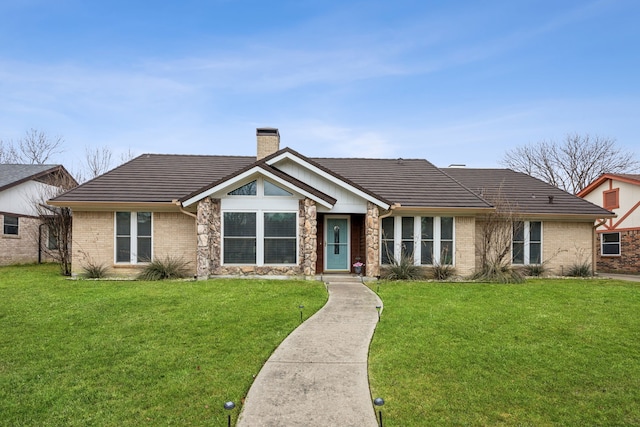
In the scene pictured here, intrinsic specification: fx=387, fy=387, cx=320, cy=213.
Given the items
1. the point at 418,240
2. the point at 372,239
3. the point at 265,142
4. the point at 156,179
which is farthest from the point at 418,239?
the point at 156,179

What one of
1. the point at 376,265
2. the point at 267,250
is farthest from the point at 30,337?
the point at 376,265

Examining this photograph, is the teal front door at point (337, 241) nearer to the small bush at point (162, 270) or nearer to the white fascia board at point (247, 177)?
the white fascia board at point (247, 177)

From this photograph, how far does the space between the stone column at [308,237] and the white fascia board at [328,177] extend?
3.82 ft

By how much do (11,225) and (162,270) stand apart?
11.7 m

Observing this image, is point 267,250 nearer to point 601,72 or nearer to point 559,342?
point 559,342

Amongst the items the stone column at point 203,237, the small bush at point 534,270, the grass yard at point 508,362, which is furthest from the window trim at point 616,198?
the stone column at point 203,237

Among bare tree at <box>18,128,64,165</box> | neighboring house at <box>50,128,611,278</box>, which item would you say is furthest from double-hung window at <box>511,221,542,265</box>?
bare tree at <box>18,128,64,165</box>

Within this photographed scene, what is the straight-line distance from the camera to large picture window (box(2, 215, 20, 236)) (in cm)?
1909

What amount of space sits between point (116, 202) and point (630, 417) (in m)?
14.5

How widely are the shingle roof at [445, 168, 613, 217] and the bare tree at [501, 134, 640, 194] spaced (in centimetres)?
2109

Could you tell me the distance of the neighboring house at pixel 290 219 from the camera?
1316cm

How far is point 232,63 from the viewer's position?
1692 cm

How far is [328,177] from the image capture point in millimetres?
13531

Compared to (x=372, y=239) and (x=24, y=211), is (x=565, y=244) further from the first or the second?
(x=24, y=211)
